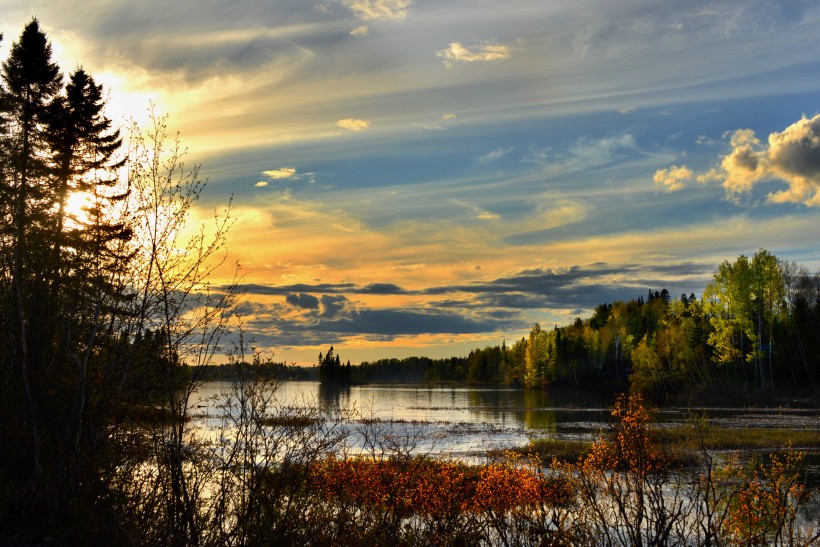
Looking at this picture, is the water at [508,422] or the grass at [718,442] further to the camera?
the water at [508,422]

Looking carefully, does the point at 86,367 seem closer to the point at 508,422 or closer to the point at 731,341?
the point at 508,422

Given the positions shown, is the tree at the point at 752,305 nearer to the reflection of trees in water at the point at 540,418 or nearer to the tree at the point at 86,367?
the reflection of trees in water at the point at 540,418

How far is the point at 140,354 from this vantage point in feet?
36.0

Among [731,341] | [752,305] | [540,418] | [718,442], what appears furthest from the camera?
[731,341]

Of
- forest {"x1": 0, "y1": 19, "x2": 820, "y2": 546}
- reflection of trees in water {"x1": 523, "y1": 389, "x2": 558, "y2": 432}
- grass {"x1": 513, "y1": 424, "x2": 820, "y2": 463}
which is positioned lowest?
reflection of trees in water {"x1": 523, "y1": 389, "x2": 558, "y2": 432}

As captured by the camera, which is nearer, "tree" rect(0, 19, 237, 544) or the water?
"tree" rect(0, 19, 237, 544)

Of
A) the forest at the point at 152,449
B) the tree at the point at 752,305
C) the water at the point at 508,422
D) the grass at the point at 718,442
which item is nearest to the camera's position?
the forest at the point at 152,449

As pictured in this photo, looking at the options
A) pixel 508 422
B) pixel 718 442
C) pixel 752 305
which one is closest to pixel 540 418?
pixel 508 422

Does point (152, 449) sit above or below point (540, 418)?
above

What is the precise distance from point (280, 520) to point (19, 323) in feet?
19.9

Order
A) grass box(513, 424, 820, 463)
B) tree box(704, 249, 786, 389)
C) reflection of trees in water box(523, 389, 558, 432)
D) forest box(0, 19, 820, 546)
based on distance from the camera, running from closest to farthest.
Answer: forest box(0, 19, 820, 546) < grass box(513, 424, 820, 463) < reflection of trees in water box(523, 389, 558, 432) < tree box(704, 249, 786, 389)

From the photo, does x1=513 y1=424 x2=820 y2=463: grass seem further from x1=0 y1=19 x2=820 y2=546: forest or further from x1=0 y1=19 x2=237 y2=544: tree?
x1=0 y1=19 x2=237 y2=544: tree

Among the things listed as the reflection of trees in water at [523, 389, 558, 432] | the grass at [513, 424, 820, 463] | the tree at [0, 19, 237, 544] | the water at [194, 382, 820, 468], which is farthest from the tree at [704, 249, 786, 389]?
the tree at [0, 19, 237, 544]

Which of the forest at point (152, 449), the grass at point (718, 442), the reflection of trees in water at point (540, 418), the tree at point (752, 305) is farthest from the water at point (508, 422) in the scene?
the forest at point (152, 449)
